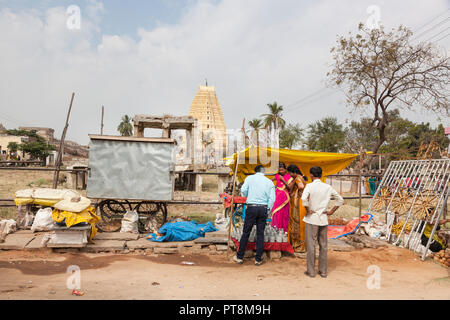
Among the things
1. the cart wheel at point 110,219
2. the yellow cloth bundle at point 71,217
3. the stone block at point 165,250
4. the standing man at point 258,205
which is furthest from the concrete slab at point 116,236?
the standing man at point 258,205

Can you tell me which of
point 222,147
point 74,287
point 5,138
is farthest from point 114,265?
point 222,147

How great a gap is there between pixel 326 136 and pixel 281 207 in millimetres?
31832

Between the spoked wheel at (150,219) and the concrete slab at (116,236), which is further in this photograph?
the spoked wheel at (150,219)

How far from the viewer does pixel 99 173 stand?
7555 millimetres

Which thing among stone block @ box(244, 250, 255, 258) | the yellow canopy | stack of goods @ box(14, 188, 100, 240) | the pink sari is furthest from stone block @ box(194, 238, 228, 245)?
stack of goods @ box(14, 188, 100, 240)

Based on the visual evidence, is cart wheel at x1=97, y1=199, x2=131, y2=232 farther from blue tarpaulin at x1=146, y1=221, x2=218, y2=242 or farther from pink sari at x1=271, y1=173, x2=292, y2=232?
pink sari at x1=271, y1=173, x2=292, y2=232

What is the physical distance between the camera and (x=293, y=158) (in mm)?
7016

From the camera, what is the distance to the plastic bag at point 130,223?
7.34m

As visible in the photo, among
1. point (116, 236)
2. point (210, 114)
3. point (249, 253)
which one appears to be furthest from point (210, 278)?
point (210, 114)

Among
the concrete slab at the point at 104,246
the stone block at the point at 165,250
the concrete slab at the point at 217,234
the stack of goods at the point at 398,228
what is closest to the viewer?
the concrete slab at the point at 104,246

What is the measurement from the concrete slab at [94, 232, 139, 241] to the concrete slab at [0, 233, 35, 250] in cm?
132

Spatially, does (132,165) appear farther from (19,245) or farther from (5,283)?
(5,283)

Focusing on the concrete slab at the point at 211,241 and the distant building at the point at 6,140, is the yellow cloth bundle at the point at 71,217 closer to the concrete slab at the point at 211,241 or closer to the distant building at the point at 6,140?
the concrete slab at the point at 211,241

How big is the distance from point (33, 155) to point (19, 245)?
36007mm
